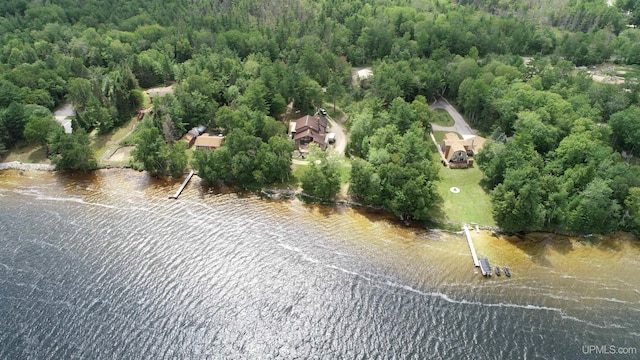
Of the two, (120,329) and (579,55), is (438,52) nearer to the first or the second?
(579,55)

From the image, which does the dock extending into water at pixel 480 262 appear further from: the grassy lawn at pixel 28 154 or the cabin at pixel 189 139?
the grassy lawn at pixel 28 154

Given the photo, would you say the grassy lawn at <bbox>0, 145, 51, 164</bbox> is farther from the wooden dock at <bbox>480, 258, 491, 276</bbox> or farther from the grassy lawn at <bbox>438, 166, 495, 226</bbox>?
the wooden dock at <bbox>480, 258, 491, 276</bbox>

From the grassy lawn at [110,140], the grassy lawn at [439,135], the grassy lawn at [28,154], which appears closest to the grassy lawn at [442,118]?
the grassy lawn at [439,135]

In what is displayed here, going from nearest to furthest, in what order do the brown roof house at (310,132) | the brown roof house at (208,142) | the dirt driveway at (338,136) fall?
the brown roof house at (208,142)
the dirt driveway at (338,136)
the brown roof house at (310,132)

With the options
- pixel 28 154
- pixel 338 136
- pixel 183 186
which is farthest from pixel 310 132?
pixel 28 154

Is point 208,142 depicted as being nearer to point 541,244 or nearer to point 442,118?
point 442,118
